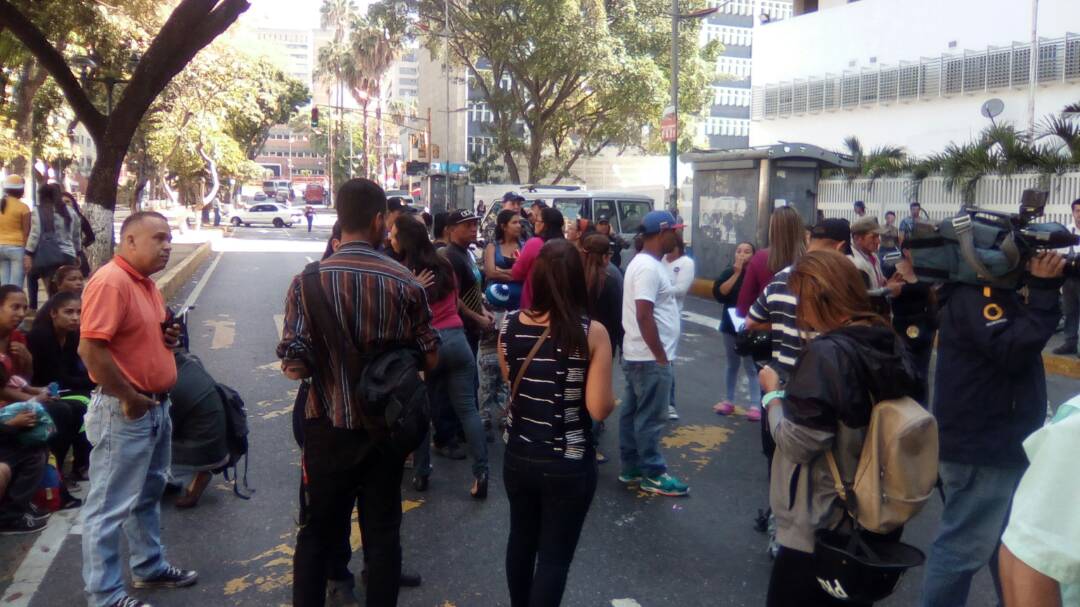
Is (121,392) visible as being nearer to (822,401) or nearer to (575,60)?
(822,401)

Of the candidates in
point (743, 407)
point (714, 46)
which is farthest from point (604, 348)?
point (714, 46)

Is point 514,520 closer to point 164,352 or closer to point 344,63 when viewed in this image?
point 164,352

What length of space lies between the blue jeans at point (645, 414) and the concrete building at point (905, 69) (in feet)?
56.2

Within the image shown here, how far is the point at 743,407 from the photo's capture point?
27.2 feet

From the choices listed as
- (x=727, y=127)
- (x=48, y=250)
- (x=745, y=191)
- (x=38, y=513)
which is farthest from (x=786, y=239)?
(x=727, y=127)

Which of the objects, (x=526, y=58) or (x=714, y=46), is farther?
(x=714, y=46)

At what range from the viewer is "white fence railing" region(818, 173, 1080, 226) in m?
13.5

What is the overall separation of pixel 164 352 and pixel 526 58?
2644 cm

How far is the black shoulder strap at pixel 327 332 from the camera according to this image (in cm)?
328

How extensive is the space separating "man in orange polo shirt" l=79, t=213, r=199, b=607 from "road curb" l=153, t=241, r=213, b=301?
866 centimetres

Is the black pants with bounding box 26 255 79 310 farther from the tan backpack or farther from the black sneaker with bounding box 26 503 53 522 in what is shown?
the tan backpack

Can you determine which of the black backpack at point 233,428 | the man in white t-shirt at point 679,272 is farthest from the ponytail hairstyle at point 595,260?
the black backpack at point 233,428

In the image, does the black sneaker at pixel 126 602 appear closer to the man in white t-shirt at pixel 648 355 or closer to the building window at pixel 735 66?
the man in white t-shirt at pixel 648 355

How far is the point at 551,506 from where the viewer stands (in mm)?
3412
